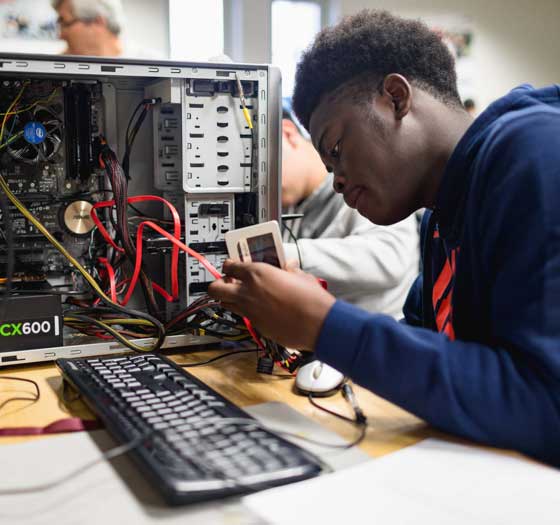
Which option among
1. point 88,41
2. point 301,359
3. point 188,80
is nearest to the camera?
point 301,359

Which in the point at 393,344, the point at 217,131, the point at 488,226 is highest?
the point at 217,131

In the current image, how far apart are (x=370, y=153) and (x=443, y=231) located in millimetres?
166

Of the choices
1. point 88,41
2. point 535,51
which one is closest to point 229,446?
point 88,41

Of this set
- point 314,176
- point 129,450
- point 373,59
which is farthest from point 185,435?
point 314,176

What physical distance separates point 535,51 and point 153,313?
400 cm

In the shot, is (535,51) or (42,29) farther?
(535,51)

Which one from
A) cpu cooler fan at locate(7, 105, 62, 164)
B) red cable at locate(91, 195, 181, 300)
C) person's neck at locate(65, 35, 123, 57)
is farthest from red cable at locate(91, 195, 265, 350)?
person's neck at locate(65, 35, 123, 57)

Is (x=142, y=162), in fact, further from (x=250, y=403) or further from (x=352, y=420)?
(x=352, y=420)

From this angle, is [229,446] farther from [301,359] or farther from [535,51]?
[535,51]

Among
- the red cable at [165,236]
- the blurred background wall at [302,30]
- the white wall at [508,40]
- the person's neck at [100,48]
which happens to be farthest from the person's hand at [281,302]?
the white wall at [508,40]

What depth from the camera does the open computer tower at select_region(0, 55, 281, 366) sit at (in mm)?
1104

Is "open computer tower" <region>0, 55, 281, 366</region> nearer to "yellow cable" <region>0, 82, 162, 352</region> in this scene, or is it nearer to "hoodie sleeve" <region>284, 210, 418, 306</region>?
"yellow cable" <region>0, 82, 162, 352</region>

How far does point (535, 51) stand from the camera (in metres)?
4.29

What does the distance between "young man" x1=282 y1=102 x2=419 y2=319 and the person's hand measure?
2.33 feet
